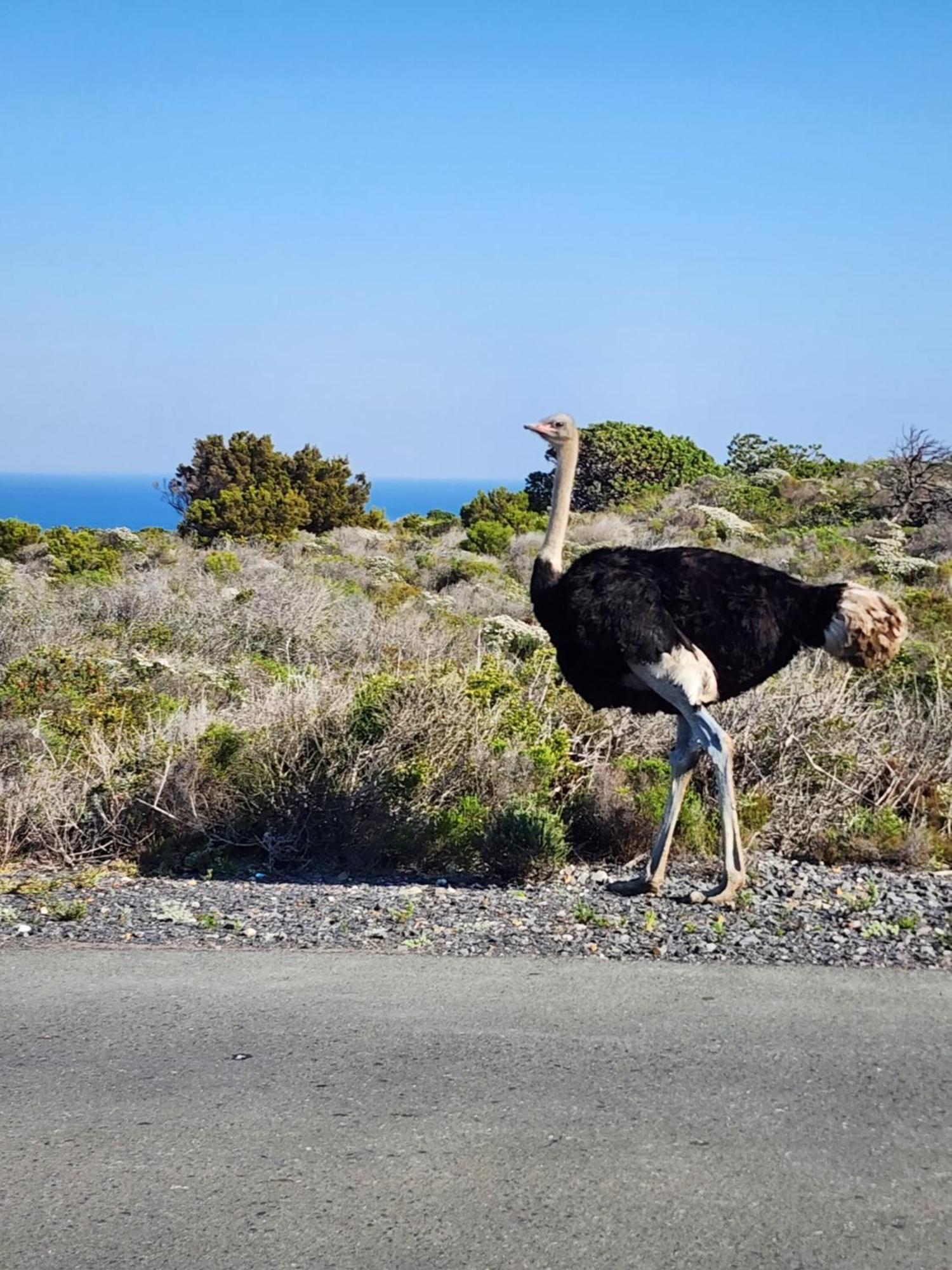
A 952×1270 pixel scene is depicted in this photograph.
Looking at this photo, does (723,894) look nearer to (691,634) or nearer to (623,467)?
(691,634)

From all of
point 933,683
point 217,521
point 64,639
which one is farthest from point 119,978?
point 217,521

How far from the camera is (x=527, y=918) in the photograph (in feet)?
21.3

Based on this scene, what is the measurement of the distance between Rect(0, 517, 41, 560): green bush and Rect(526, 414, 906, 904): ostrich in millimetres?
19715

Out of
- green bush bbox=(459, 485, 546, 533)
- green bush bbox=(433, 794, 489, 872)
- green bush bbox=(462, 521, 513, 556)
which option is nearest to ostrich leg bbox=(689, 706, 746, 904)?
green bush bbox=(433, 794, 489, 872)

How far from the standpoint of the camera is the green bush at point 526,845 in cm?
732

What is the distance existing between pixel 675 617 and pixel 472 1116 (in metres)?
3.54

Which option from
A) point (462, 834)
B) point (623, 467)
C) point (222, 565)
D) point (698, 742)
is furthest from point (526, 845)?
point (623, 467)

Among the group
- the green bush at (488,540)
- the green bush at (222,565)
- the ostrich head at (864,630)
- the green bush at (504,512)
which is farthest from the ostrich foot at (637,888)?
the green bush at (504,512)

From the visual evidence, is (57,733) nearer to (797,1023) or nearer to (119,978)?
(119,978)

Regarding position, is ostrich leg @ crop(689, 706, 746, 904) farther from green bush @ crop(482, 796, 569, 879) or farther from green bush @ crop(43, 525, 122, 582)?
green bush @ crop(43, 525, 122, 582)

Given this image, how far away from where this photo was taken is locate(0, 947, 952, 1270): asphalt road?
3400mm

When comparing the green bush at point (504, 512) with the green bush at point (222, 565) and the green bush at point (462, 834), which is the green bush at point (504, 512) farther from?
the green bush at point (462, 834)

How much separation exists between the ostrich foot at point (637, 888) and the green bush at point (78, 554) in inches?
533

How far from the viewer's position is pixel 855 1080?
4371 millimetres
